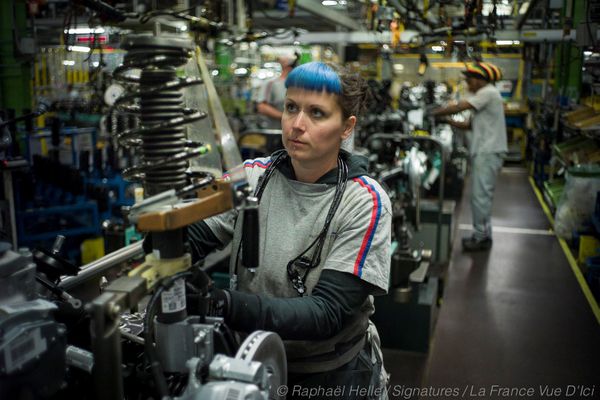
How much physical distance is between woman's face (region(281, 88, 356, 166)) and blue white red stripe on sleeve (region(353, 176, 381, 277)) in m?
0.13

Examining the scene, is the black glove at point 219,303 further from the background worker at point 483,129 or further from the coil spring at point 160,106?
the background worker at point 483,129

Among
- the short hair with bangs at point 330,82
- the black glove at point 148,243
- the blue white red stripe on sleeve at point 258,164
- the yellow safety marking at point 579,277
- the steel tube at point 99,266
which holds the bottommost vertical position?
the yellow safety marking at point 579,277

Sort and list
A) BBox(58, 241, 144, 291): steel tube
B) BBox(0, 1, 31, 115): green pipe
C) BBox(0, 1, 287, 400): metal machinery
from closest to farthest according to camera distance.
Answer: BBox(0, 1, 287, 400): metal machinery < BBox(58, 241, 144, 291): steel tube < BBox(0, 1, 31, 115): green pipe

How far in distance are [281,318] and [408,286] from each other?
7.63 feet

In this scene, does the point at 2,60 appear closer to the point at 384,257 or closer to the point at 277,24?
the point at 384,257

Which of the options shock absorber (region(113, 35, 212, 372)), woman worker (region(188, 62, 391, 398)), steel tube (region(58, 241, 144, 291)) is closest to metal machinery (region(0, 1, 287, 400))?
shock absorber (region(113, 35, 212, 372))

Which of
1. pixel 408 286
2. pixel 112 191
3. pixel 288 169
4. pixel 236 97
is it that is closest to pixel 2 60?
pixel 112 191

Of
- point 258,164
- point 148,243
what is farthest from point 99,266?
point 148,243

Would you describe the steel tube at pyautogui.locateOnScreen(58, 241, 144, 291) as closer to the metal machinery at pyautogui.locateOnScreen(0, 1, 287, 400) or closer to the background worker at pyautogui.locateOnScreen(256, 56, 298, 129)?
the metal machinery at pyautogui.locateOnScreen(0, 1, 287, 400)

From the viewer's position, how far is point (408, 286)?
3348 mm

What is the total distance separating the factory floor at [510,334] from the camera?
121 inches

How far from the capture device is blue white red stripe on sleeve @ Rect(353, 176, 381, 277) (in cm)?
129

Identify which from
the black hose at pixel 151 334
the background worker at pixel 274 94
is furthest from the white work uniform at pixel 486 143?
the black hose at pixel 151 334

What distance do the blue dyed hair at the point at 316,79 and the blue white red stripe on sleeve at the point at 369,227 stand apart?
0.24 meters
